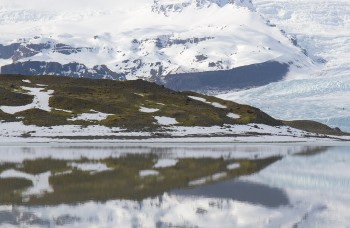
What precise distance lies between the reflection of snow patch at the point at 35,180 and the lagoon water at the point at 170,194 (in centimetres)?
Answer: 5

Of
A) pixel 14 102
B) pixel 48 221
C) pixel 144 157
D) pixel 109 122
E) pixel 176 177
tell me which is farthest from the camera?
pixel 14 102

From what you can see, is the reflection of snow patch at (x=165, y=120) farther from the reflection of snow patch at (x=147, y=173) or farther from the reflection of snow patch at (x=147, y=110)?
the reflection of snow patch at (x=147, y=173)

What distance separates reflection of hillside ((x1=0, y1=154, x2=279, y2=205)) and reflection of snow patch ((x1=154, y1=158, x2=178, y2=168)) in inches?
17.1

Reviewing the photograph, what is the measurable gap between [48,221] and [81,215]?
5.30ft

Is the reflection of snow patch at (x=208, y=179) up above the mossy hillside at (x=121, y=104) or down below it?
below

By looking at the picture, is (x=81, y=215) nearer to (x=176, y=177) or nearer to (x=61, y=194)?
(x=61, y=194)

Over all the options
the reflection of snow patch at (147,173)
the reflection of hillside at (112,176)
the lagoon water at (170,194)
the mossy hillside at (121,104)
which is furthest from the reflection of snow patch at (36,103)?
the reflection of snow patch at (147,173)

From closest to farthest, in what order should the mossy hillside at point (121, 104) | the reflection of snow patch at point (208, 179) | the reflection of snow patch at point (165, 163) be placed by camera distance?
the reflection of snow patch at point (208, 179) → the reflection of snow patch at point (165, 163) → the mossy hillside at point (121, 104)

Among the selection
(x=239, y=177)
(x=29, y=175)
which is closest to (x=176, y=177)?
(x=239, y=177)

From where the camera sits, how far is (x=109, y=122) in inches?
4284

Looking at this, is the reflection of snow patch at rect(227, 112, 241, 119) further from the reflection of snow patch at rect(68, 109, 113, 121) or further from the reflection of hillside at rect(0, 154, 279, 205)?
the reflection of hillside at rect(0, 154, 279, 205)

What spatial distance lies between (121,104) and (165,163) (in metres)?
74.6

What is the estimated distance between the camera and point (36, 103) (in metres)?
119

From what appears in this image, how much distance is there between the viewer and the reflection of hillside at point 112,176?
31.8 m
